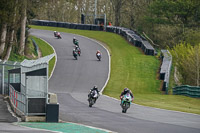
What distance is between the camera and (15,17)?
1356 inches

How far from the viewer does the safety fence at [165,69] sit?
36.5 metres

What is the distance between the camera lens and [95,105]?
24031 mm

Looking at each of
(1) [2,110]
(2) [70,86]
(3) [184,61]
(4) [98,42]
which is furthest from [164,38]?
(1) [2,110]

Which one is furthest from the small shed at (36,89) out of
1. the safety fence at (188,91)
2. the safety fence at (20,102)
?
the safety fence at (188,91)

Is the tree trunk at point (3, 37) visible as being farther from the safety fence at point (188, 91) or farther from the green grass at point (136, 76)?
the safety fence at point (188, 91)

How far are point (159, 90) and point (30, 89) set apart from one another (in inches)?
901

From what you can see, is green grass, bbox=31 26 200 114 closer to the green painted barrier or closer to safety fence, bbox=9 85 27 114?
safety fence, bbox=9 85 27 114

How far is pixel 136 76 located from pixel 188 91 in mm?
9475

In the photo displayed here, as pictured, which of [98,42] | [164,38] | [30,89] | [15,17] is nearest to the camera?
[30,89]

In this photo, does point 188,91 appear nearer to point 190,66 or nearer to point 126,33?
point 190,66

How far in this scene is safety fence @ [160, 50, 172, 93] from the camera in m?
36.5

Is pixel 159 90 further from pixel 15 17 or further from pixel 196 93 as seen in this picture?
pixel 15 17

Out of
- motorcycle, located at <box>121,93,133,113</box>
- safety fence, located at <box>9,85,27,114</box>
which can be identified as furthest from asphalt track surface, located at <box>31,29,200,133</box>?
safety fence, located at <box>9,85,27,114</box>

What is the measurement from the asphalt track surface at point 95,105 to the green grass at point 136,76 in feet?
4.23
